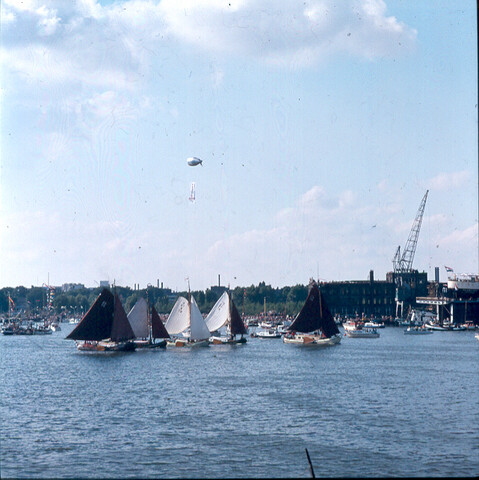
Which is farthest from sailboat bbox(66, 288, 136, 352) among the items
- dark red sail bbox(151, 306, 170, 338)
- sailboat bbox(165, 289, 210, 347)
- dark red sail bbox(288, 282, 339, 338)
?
dark red sail bbox(288, 282, 339, 338)

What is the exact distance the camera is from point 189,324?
427 feet

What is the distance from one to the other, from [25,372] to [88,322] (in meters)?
22.3

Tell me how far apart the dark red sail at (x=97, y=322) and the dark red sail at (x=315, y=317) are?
31680mm

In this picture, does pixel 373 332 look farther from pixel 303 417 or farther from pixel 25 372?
pixel 303 417

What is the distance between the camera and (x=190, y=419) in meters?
53.9

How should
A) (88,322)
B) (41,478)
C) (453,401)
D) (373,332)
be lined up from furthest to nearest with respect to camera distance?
(373,332) → (88,322) → (453,401) → (41,478)

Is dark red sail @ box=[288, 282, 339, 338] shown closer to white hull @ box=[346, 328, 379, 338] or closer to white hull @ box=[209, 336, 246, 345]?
white hull @ box=[209, 336, 246, 345]

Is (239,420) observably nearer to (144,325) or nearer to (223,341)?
(144,325)

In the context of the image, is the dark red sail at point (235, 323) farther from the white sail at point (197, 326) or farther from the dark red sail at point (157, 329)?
the dark red sail at point (157, 329)

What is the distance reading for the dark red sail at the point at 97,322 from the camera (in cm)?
11244

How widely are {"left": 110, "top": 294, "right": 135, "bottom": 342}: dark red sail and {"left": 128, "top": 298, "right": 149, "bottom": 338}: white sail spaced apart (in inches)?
328

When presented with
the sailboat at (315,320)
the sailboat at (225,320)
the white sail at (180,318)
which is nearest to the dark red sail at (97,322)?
the white sail at (180,318)

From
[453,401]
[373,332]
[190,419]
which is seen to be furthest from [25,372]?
[373,332]

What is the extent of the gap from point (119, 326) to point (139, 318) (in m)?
12.8
